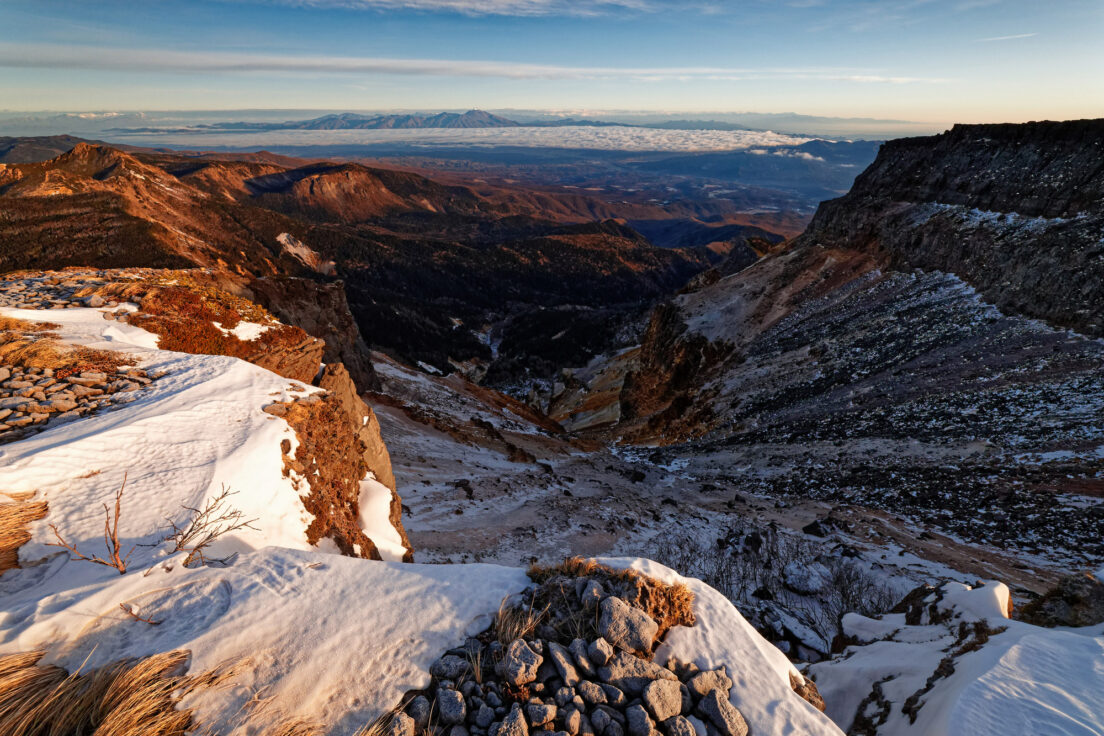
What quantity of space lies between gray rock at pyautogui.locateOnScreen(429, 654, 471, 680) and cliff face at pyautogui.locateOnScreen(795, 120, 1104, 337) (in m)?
29.4

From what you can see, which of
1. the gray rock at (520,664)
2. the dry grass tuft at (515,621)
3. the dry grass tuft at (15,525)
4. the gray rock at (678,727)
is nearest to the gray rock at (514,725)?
the gray rock at (520,664)

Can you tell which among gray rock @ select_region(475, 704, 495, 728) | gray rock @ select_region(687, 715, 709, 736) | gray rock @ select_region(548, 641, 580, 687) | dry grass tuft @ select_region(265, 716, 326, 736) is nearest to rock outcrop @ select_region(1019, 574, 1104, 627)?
gray rock @ select_region(687, 715, 709, 736)

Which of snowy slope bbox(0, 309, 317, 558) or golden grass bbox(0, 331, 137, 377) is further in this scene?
golden grass bbox(0, 331, 137, 377)

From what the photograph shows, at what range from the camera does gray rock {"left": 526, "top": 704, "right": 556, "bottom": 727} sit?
4.10 m

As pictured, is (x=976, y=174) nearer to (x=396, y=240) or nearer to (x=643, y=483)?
(x=643, y=483)

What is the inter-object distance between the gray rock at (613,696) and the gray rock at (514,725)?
0.79m

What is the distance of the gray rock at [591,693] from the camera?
4.36m

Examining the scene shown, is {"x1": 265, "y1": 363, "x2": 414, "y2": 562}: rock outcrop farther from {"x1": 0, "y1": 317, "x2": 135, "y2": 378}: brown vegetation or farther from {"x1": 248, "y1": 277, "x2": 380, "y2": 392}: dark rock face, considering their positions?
{"x1": 248, "y1": 277, "x2": 380, "y2": 392}: dark rock face

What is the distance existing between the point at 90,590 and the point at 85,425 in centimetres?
466

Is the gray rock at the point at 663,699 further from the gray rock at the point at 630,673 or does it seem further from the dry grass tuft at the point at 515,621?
the dry grass tuft at the point at 515,621

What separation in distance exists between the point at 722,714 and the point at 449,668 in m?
2.54

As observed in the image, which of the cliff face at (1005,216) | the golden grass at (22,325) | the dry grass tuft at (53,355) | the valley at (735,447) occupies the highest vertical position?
the cliff face at (1005,216)

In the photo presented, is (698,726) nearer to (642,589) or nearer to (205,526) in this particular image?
(642,589)

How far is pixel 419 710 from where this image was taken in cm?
423
